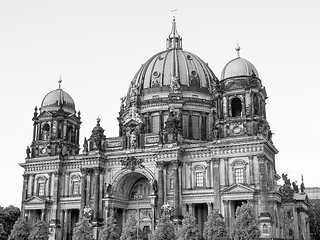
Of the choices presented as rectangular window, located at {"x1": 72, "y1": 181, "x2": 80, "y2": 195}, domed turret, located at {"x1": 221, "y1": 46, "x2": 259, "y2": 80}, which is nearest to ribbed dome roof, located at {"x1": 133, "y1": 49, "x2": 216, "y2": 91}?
domed turret, located at {"x1": 221, "y1": 46, "x2": 259, "y2": 80}

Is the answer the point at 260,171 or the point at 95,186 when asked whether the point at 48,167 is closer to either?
the point at 95,186

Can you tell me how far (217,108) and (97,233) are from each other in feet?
79.4

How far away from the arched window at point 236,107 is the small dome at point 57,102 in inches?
1117

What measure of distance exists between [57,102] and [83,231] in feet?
80.7

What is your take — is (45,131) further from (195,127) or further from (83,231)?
(195,127)

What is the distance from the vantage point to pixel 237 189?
6175 centimetres

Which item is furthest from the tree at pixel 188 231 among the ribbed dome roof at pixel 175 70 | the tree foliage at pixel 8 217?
the tree foliage at pixel 8 217

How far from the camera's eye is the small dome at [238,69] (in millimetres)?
66688

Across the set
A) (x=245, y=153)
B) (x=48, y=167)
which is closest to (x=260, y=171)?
(x=245, y=153)

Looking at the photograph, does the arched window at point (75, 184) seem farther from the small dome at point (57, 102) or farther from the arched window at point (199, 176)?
the arched window at point (199, 176)

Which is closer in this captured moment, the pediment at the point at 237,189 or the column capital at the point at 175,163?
the pediment at the point at 237,189

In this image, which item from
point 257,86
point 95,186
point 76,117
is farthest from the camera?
point 76,117

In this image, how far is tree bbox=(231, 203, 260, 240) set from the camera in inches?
2189

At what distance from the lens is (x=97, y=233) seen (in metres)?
68.1
